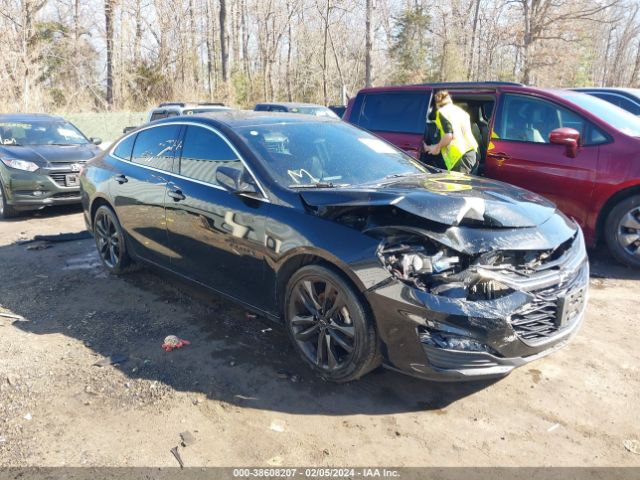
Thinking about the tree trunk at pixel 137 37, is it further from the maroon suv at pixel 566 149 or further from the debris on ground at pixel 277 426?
the debris on ground at pixel 277 426

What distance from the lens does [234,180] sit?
3.64 metres

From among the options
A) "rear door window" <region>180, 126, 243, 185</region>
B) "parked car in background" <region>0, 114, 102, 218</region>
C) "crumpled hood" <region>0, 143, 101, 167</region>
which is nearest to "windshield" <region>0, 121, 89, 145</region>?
"parked car in background" <region>0, 114, 102, 218</region>

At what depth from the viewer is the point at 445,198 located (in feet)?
10.4

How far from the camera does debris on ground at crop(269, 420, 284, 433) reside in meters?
2.98

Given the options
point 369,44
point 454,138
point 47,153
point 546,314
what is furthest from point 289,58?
point 546,314

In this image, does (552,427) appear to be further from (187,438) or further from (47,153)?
(47,153)

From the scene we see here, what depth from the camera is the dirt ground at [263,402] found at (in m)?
2.78

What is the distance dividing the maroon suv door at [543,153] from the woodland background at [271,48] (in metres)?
20.8

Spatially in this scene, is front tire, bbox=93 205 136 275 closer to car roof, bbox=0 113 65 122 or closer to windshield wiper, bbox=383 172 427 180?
windshield wiper, bbox=383 172 427 180

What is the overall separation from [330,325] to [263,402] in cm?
63

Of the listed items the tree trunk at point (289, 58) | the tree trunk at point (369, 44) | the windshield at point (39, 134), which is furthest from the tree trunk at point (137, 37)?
the windshield at point (39, 134)

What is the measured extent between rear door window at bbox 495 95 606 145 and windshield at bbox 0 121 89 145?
7.46m

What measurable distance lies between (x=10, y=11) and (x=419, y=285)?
94.2 feet

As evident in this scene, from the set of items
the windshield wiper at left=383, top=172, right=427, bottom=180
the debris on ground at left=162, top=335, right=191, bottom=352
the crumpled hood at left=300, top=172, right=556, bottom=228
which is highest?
the windshield wiper at left=383, top=172, right=427, bottom=180
